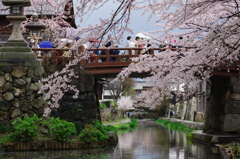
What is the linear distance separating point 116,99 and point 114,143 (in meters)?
35.3

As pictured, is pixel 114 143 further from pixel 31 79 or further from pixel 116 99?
pixel 116 99

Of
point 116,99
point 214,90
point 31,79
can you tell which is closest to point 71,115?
point 31,79

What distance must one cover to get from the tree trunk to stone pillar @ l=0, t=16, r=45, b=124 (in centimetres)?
870

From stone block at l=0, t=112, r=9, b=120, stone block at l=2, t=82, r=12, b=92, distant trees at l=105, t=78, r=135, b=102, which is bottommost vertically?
stone block at l=0, t=112, r=9, b=120

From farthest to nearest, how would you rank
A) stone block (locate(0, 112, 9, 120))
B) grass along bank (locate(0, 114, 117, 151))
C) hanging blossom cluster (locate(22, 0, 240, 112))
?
stone block (locate(0, 112, 9, 120)), grass along bank (locate(0, 114, 117, 151)), hanging blossom cluster (locate(22, 0, 240, 112))

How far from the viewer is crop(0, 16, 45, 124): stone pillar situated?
664 inches

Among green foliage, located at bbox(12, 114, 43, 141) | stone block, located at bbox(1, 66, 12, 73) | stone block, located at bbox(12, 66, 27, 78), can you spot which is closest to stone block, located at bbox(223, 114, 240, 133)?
green foliage, located at bbox(12, 114, 43, 141)

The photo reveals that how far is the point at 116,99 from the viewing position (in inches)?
2083

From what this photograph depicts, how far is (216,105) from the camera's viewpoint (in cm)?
2153

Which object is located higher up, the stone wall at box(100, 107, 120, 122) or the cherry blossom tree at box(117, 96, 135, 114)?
the cherry blossom tree at box(117, 96, 135, 114)

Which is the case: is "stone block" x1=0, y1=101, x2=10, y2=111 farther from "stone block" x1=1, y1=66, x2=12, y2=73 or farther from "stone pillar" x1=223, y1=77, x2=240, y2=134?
"stone pillar" x1=223, y1=77, x2=240, y2=134

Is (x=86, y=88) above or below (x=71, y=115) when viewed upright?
above

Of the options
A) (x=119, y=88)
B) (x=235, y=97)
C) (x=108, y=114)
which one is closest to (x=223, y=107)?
(x=235, y=97)

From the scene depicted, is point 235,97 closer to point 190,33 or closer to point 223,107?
point 223,107
